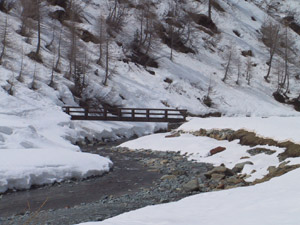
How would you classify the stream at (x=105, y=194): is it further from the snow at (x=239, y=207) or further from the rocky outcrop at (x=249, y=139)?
the rocky outcrop at (x=249, y=139)

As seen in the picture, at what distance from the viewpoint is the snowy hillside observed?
1814 centimetres

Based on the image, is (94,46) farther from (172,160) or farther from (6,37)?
(172,160)

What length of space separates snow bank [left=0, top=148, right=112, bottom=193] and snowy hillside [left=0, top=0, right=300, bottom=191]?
4cm

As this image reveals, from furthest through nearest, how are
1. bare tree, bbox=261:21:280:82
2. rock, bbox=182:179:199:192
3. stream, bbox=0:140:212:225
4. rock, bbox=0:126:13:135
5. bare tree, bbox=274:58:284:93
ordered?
bare tree, bbox=261:21:280:82 < bare tree, bbox=274:58:284:93 < rock, bbox=0:126:13:135 < rock, bbox=182:179:199:192 < stream, bbox=0:140:212:225

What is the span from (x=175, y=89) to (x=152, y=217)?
35.1 metres

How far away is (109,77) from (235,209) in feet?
104

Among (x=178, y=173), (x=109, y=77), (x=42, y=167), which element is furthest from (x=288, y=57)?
(x=42, y=167)

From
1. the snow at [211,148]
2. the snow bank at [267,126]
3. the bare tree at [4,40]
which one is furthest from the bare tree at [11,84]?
the snow bank at [267,126]

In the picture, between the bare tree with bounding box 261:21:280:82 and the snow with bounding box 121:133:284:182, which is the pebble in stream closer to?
the snow with bounding box 121:133:284:182

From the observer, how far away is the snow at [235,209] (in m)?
4.73

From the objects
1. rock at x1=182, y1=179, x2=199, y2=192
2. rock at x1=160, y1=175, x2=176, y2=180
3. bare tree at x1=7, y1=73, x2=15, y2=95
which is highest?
bare tree at x1=7, y1=73, x2=15, y2=95

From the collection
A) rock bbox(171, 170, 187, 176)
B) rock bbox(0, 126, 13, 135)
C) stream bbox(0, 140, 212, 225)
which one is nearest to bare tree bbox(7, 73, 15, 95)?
rock bbox(0, 126, 13, 135)

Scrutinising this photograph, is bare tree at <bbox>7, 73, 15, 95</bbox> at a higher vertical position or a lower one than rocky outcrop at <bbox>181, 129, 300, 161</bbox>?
higher

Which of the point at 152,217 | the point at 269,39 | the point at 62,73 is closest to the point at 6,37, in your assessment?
the point at 62,73
